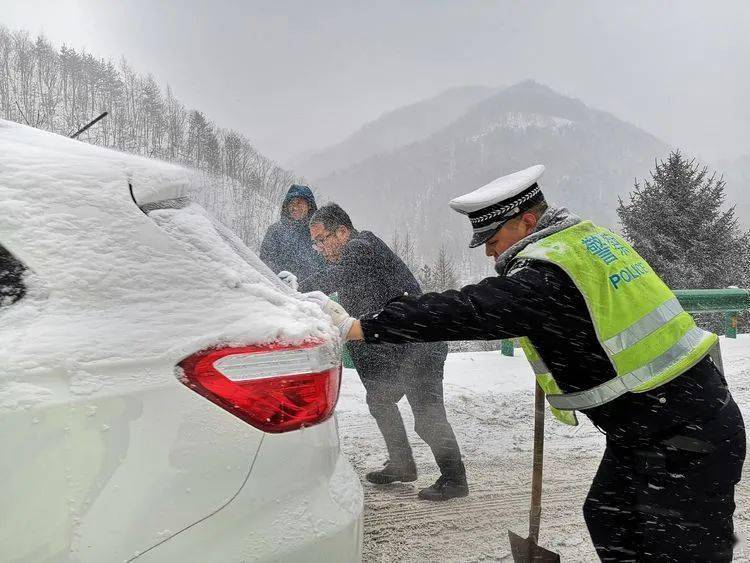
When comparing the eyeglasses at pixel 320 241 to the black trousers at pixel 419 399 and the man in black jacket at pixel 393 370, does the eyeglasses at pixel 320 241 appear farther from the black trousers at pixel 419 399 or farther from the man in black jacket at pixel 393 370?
the black trousers at pixel 419 399

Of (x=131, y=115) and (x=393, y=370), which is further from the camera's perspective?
(x=131, y=115)

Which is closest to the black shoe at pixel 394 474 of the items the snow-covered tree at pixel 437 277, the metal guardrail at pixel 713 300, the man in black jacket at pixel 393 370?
the man in black jacket at pixel 393 370

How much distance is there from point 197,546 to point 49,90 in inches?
3540

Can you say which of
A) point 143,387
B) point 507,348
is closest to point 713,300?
point 507,348

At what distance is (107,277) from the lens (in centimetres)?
121

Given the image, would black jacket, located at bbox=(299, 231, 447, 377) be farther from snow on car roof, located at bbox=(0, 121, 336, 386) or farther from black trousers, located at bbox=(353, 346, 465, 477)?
snow on car roof, located at bbox=(0, 121, 336, 386)

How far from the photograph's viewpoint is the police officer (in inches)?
64.9

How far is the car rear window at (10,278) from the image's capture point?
3.82 feet

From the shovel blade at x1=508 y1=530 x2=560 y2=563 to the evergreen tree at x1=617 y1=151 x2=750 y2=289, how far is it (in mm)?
23652

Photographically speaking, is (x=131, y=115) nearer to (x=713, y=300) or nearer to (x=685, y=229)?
(x=685, y=229)

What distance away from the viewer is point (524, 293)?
1642 millimetres

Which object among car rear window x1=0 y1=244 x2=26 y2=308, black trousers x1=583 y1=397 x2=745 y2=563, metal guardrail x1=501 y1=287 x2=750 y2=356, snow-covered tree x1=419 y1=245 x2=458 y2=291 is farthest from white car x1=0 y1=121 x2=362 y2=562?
snow-covered tree x1=419 y1=245 x2=458 y2=291

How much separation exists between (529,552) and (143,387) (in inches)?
78.3

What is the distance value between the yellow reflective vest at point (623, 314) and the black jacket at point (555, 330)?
0.11 ft
